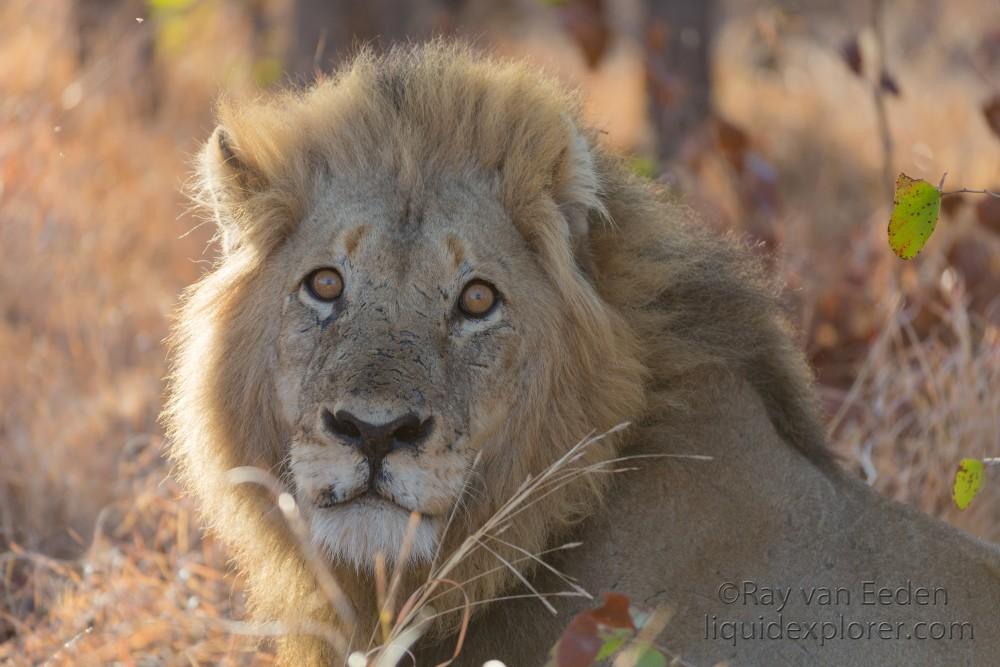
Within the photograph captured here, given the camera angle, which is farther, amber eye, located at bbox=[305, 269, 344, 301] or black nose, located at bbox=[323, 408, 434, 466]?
amber eye, located at bbox=[305, 269, 344, 301]

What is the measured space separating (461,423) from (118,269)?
570 cm

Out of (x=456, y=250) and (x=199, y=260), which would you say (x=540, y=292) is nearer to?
(x=456, y=250)

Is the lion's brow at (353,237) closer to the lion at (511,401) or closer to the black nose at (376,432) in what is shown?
the lion at (511,401)

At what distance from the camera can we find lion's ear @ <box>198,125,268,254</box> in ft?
13.3

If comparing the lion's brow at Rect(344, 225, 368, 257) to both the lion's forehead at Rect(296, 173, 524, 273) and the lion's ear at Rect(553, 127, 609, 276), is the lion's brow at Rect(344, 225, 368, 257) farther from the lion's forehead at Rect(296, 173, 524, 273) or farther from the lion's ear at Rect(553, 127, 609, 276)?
the lion's ear at Rect(553, 127, 609, 276)

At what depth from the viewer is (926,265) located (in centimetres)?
760

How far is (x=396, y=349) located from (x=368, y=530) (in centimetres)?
49

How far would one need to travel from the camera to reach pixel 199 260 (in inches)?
221

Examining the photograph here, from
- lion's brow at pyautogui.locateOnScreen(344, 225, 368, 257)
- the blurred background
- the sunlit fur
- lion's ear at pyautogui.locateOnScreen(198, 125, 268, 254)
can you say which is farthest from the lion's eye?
the blurred background

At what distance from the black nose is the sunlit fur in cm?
32

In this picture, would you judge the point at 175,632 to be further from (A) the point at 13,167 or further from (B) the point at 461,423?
(A) the point at 13,167

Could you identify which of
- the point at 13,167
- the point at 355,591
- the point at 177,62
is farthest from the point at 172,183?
the point at 355,591

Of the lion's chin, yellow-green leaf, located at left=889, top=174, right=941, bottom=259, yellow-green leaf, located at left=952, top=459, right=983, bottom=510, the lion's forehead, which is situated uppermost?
the lion's forehead

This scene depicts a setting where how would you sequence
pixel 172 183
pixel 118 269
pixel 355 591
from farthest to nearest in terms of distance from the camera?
pixel 172 183
pixel 118 269
pixel 355 591
